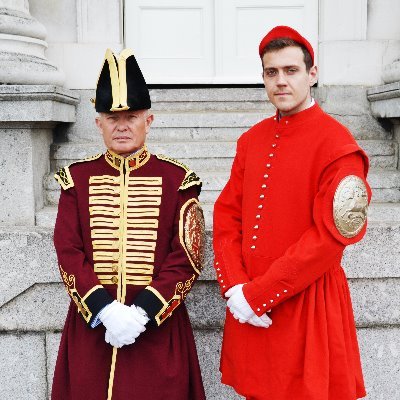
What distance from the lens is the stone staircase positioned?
332 centimetres

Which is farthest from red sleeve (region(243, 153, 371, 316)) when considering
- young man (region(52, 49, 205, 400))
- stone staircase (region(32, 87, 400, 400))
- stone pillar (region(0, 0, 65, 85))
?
stone pillar (region(0, 0, 65, 85))

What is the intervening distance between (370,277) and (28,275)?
5.78 feet

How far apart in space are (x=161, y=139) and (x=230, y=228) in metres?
1.70

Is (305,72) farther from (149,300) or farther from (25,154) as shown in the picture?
(25,154)

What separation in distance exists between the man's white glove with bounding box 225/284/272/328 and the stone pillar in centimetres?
201

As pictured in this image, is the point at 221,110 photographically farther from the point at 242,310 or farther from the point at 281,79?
the point at 242,310

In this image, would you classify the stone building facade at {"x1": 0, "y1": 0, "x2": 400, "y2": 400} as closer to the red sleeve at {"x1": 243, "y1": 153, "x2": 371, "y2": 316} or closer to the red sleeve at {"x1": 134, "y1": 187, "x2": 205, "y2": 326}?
the red sleeve at {"x1": 134, "y1": 187, "x2": 205, "y2": 326}

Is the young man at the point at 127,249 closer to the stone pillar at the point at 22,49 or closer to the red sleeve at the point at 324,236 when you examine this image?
the red sleeve at the point at 324,236

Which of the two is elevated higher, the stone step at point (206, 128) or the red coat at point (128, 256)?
the stone step at point (206, 128)

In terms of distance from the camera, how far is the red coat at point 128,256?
255cm

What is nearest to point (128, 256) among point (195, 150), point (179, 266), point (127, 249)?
point (127, 249)

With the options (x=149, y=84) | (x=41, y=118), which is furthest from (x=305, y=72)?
(x=149, y=84)

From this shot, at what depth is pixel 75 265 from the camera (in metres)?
2.53

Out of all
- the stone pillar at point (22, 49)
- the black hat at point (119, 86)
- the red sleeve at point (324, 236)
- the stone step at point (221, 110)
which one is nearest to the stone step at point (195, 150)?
the stone step at point (221, 110)
